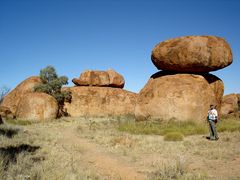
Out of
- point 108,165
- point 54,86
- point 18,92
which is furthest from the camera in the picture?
point 18,92

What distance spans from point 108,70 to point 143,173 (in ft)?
81.7

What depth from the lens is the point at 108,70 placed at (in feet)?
104

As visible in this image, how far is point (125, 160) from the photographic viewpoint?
8.87 metres

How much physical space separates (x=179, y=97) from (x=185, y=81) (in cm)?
123

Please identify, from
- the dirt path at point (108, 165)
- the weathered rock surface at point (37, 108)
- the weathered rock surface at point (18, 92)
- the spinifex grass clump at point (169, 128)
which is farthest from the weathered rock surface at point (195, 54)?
the weathered rock surface at point (18, 92)

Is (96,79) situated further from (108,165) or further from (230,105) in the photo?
(108,165)

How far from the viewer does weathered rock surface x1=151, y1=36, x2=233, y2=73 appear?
61.1 feet

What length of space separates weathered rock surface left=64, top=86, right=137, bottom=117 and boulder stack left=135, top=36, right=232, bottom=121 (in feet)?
32.5

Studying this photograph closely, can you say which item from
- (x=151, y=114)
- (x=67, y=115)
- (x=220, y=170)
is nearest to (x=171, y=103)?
(x=151, y=114)

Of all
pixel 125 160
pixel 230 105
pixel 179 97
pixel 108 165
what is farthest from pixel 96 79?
pixel 108 165

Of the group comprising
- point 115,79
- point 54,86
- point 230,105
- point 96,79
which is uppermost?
point 115,79

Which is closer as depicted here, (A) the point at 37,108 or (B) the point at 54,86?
(A) the point at 37,108

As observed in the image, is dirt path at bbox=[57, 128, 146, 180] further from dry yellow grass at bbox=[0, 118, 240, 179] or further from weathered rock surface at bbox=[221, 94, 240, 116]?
weathered rock surface at bbox=[221, 94, 240, 116]

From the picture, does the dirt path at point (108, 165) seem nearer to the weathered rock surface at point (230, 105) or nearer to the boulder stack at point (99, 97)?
the weathered rock surface at point (230, 105)
